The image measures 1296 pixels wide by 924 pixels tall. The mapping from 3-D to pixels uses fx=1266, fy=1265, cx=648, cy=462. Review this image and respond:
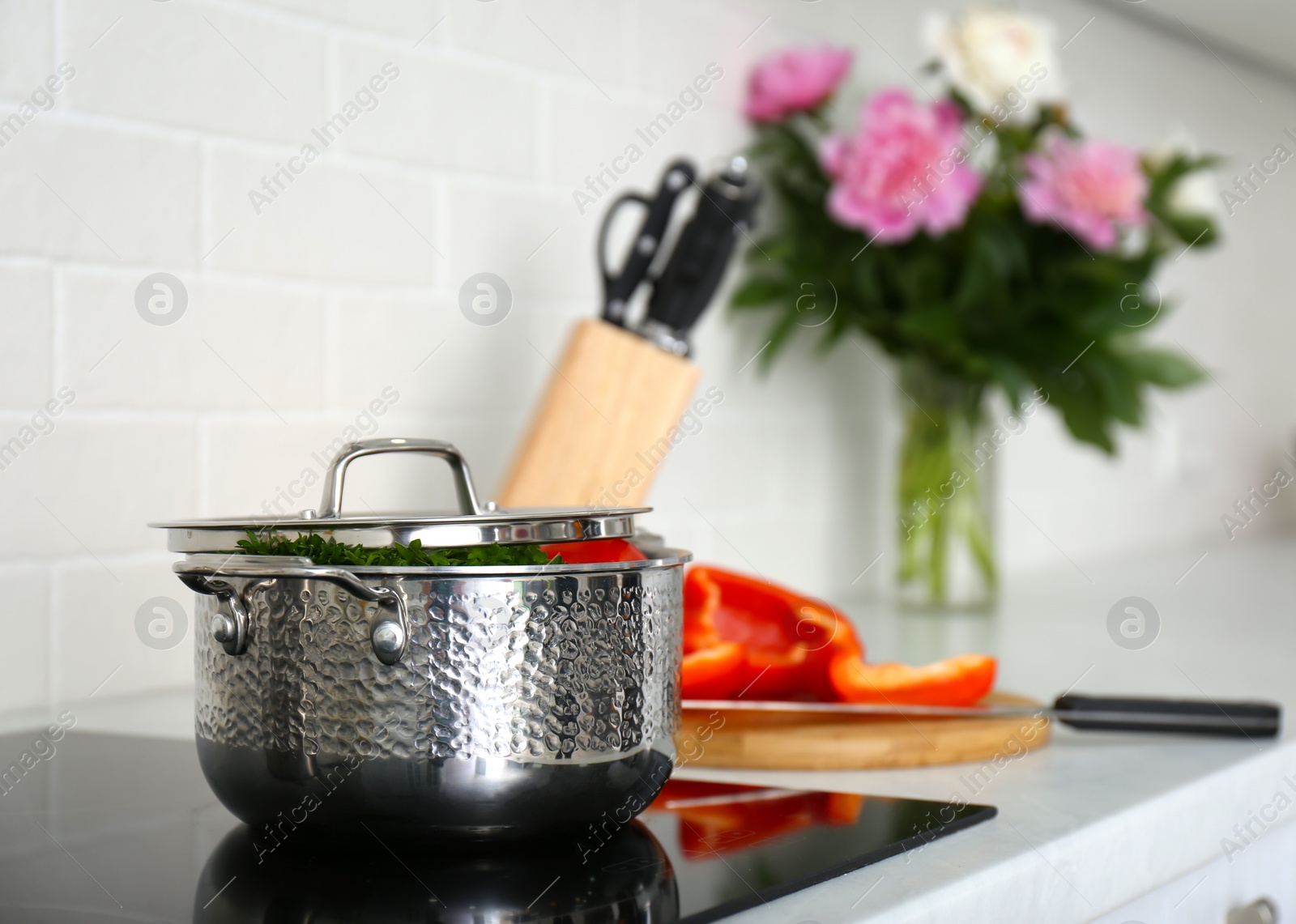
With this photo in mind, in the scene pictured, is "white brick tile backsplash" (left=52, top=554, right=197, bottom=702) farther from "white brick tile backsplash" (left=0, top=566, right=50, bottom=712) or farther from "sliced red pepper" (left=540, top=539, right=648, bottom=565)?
"sliced red pepper" (left=540, top=539, right=648, bottom=565)

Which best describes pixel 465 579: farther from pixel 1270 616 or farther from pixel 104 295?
pixel 1270 616

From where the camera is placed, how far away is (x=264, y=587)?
1.45ft

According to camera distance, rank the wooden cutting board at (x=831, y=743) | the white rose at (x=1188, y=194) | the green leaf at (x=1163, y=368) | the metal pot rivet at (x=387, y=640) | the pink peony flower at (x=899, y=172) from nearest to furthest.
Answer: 1. the metal pot rivet at (x=387, y=640)
2. the wooden cutting board at (x=831, y=743)
3. the pink peony flower at (x=899, y=172)
4. the green leaf at (x=1163, y=368)
5. the white rose at (x=1188, y=194)

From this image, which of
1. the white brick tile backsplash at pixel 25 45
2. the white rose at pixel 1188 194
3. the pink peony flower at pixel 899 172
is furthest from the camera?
the white rose at pixel 1188 194

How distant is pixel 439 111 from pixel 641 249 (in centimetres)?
21

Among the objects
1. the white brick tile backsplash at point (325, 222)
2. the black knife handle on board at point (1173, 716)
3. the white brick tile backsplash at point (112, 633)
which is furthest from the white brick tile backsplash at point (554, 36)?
the black knife handle on board at point (1173, 716)

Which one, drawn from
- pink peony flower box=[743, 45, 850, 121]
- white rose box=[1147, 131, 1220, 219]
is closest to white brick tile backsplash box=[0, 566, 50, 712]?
pink peony flower box=[743, 45, 850, 121]

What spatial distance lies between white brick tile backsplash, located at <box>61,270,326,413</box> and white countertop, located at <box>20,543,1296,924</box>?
0.21 metres

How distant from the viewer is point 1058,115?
1.41 m

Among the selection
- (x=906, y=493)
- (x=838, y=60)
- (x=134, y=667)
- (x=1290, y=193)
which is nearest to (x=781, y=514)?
(x=906, y=493)

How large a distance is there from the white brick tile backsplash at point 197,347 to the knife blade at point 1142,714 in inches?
17.2

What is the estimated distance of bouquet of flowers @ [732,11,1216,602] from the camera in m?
1.27

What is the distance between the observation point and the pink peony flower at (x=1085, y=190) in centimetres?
129

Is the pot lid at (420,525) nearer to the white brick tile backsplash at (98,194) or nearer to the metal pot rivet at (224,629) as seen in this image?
the metal pot rivet at (224,629)
